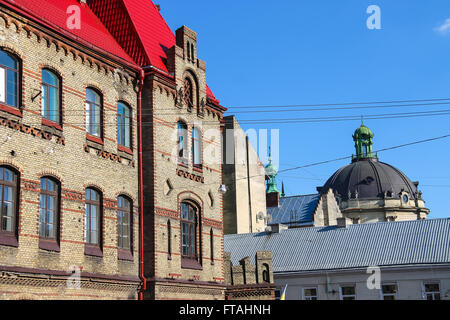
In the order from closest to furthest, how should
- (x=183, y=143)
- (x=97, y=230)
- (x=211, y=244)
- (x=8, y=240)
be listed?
(x=8, y=240), (x=97, y=230), (x=183, y=143), (x=211, y=244)

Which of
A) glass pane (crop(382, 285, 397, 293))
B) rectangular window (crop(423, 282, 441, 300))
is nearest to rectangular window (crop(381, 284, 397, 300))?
glass pane (crop(382, 285, 397, 293))

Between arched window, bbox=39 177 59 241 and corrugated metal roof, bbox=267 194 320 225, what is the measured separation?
50286 mm

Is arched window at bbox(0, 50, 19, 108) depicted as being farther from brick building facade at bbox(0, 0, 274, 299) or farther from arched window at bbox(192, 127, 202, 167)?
arched window at bbox(192, 127, 202, 167)

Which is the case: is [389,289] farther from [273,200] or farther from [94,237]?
[273,200]

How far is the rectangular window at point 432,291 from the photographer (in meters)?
37.0

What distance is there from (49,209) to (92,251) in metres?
2.18

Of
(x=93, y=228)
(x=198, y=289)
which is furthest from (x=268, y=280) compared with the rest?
(x=93, y=228)

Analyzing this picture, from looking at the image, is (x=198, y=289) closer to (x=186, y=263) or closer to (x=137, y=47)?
(x=186, y=263)

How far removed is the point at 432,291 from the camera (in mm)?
37188

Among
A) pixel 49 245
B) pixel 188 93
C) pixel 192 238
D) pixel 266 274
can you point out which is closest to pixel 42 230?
pixel 49 245

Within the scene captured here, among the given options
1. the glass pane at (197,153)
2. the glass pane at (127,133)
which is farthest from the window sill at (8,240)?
the glass pane at (197,153)

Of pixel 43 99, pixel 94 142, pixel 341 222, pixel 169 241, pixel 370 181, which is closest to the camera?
pixel 43 99

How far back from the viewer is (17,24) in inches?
746

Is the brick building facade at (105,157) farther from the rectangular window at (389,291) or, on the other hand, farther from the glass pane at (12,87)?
the rectangular window at (389,291)
